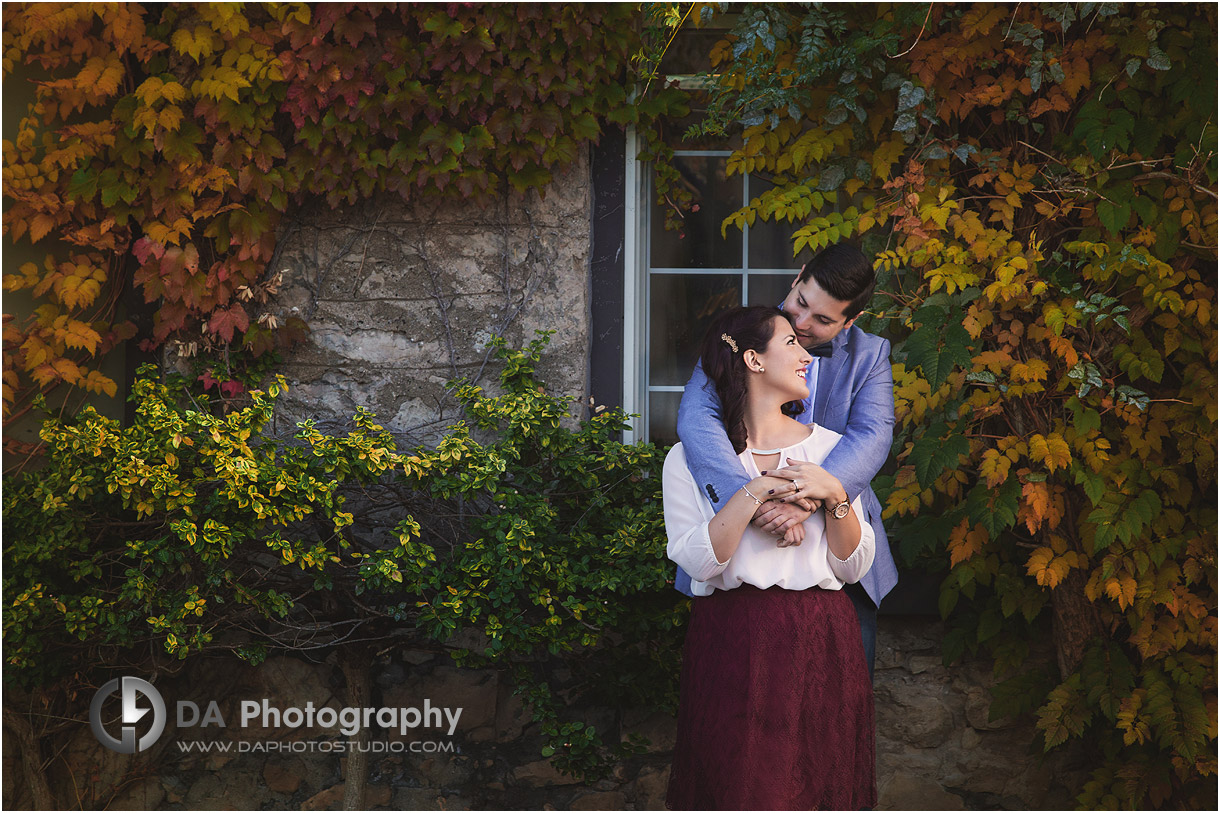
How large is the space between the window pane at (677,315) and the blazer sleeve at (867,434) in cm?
127

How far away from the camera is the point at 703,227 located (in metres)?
3.73

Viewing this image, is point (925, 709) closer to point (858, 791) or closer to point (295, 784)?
point (858, 791)

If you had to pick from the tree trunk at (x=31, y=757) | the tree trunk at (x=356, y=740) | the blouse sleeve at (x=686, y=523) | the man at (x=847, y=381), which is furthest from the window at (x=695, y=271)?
the tree trunk at (x=31, y=757)

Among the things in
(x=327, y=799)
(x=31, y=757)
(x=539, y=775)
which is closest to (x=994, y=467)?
(x=539, y=775)

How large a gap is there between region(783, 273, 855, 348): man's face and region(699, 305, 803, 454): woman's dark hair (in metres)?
0.32

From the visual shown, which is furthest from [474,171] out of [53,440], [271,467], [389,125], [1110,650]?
[1110,650]

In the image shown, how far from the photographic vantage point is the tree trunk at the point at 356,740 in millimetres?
3289

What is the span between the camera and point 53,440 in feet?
9.36

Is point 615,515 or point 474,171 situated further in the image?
point 474,171

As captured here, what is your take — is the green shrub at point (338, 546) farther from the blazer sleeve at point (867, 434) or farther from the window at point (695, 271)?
the blazer sleeve at point (867, 434)

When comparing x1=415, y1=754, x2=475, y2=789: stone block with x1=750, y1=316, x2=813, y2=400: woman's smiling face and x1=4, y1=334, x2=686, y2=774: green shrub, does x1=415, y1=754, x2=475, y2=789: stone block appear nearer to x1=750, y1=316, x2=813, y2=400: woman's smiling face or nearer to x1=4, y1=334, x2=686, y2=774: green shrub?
x1=4, y1=334, x2=686, y2=774: green shrub

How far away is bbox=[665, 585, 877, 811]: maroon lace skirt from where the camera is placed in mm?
2010

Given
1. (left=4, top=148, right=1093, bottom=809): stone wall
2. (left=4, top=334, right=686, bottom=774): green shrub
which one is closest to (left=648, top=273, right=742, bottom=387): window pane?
(left=4, top=148, right=1093, bottom=809): stone wall

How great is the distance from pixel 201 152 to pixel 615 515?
2.15m
